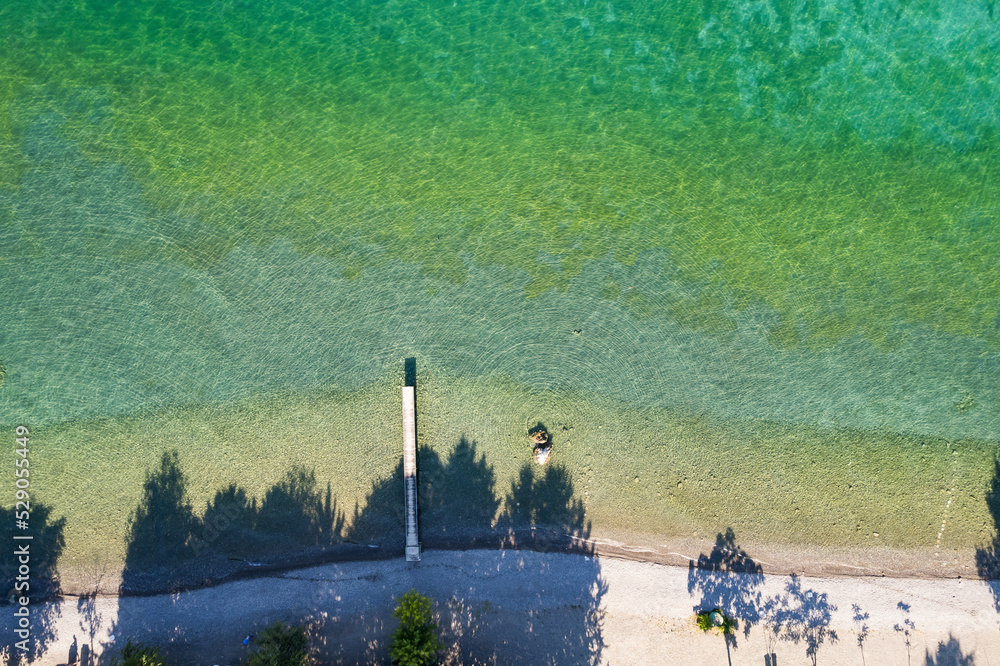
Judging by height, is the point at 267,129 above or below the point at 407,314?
above

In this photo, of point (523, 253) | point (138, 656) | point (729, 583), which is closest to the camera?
point (138, 656)

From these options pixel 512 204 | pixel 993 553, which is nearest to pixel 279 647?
pixel 512 204

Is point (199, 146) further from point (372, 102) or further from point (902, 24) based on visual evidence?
point (902, 24)

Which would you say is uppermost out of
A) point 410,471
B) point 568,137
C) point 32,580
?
point 568,137

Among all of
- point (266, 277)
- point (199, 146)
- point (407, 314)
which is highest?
point (199, 146)

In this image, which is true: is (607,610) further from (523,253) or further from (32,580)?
(32,580)

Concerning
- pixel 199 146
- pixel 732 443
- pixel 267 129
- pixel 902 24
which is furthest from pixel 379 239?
pixel 902 24
